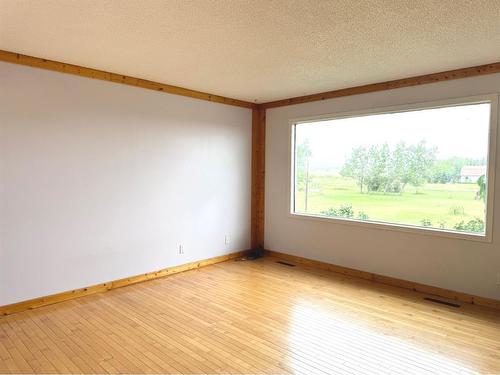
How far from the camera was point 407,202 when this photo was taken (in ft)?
14.5

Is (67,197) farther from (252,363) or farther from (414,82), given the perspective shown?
(414,82)

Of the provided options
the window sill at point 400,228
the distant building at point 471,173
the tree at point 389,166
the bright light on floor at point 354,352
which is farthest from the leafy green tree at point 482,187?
the bright light on floor at point 354,352

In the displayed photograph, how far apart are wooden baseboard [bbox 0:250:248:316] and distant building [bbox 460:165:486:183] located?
11.3 ft

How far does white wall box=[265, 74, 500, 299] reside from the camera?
376cm

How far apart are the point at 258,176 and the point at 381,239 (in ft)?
7.65

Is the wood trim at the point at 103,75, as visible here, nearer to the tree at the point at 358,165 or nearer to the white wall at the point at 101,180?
the white wall at the point at 101,180

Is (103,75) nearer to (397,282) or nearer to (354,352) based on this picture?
(354,352)

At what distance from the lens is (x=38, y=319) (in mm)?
3293

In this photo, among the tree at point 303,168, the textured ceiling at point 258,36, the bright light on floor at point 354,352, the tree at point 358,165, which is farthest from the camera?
the tree at point 303,168

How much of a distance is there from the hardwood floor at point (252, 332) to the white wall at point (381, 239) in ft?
1.06

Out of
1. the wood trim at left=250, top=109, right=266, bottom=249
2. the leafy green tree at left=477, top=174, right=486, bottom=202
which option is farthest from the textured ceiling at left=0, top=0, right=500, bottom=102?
the wood trim at left=250, top=109, right=266, bottom=249

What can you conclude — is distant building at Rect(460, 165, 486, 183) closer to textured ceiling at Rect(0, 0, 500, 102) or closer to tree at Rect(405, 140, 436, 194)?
tree at Rect(405, 140, 436, 194)

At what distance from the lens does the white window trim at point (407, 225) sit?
3.67m

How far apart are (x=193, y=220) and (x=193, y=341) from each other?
2.32 meters
